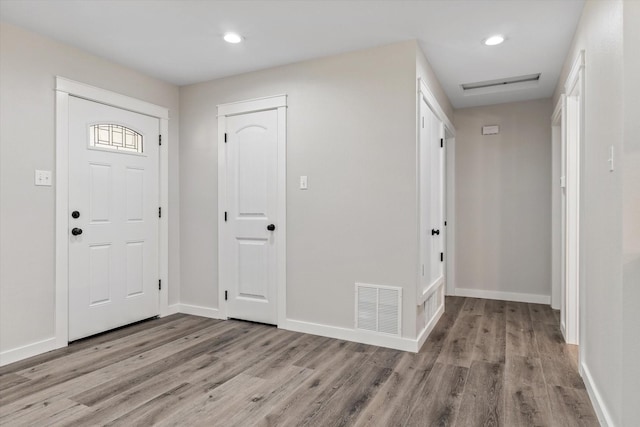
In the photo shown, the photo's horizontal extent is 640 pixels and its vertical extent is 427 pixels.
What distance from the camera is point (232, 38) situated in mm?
2953

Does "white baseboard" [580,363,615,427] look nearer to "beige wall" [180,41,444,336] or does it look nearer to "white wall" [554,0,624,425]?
"white wall" [554,0,624,425]

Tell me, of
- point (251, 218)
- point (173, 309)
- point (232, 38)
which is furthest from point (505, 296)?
point (232, 38)

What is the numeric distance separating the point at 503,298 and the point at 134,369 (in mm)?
4172

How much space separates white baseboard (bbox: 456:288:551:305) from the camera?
4.54 metres

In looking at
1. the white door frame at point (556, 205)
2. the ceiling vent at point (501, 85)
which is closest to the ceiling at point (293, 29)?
the ceiling vent at point (501, 85)

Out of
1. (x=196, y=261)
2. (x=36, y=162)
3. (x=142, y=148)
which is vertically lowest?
(x=196, y=261)

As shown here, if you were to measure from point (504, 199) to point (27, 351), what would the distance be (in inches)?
199

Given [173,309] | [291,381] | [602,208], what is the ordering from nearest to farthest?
[602,208], [291,381], [173,309]

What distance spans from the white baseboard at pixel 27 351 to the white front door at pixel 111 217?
0.60 ft

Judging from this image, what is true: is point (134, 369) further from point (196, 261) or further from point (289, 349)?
point (196, 261)

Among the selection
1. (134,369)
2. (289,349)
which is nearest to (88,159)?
(134,369)

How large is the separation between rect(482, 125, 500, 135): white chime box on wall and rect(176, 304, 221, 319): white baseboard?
3907 millimetres

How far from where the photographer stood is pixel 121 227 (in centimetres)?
352

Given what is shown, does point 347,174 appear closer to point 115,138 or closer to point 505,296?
point 115,138
